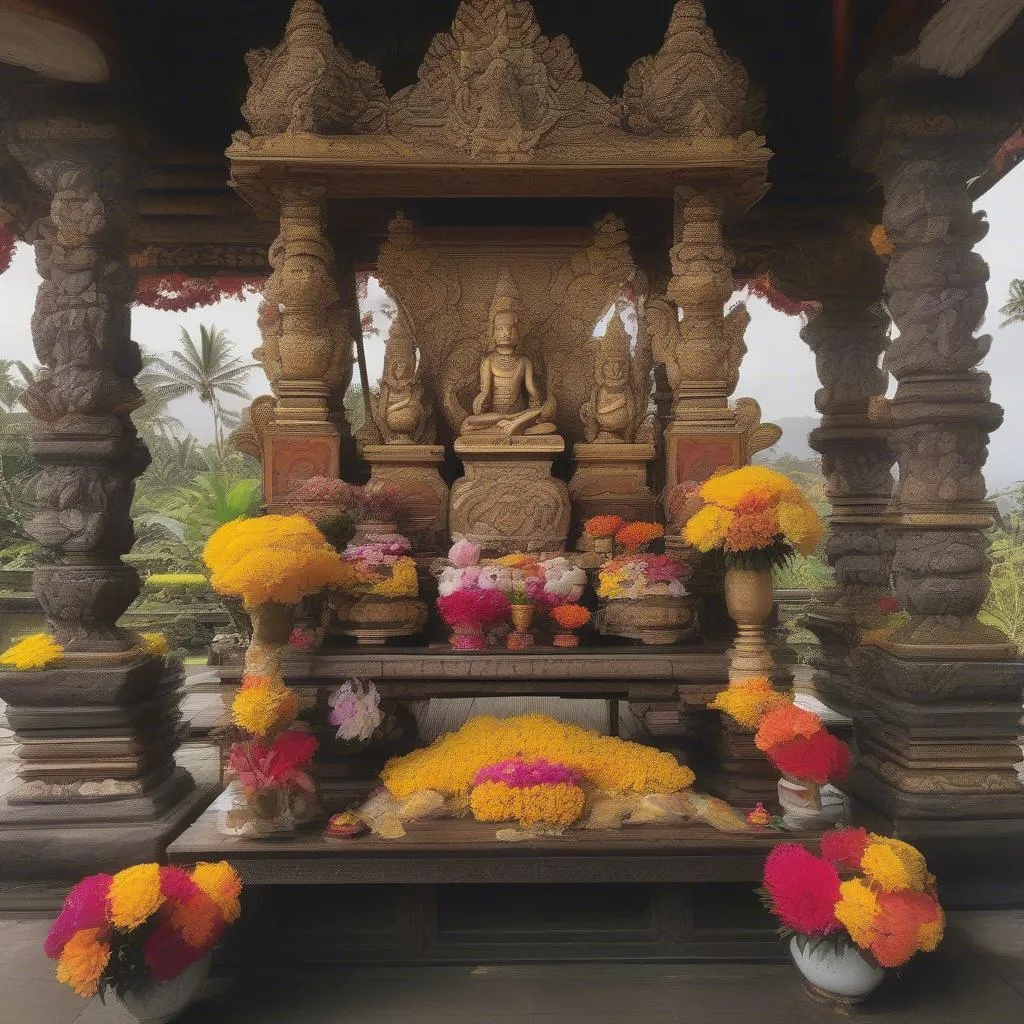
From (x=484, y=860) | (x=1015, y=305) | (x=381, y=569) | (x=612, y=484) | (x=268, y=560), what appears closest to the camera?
(x=484, y=860)

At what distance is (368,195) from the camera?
5676 mm

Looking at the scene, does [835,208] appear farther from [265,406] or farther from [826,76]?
[265,406]

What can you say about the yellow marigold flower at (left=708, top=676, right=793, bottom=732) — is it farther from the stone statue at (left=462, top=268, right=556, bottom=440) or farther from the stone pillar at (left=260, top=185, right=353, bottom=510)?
the stone pillar at (left=260, top=185, right=353, bottom=510)

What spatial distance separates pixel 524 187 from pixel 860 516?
13.5 feet

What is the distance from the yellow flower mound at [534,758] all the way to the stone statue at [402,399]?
2.28 metres

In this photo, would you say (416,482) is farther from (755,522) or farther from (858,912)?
(858,912)

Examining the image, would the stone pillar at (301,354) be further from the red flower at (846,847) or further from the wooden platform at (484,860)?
the red flower at (846,847)

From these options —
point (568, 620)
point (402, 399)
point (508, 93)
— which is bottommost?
point (568, 620)

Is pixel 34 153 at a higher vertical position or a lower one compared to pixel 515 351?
higher

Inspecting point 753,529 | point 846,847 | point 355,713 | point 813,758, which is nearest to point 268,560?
point 355,713

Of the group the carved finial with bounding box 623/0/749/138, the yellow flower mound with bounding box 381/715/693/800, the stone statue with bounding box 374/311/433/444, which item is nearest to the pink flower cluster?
the yellow flower mound with bounding box 381/715/693/800

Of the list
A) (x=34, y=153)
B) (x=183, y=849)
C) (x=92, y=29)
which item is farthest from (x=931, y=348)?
(x=34, y=153)

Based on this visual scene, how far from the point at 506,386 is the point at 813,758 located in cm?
334

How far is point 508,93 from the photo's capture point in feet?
16.9
